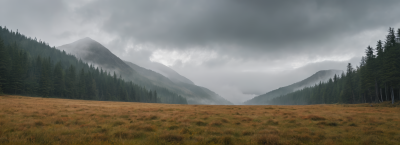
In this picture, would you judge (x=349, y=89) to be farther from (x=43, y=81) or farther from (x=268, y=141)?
(x=43, y=81)

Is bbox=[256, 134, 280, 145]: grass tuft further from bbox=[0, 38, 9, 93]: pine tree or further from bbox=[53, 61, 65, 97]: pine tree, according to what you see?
bbox=[53, 61, 65, 97]: pine tree

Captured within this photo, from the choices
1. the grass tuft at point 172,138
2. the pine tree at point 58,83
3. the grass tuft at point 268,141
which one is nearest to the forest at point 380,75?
the grass tuft at point 268,141

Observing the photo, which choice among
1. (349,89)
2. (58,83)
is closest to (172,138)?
(58,83)

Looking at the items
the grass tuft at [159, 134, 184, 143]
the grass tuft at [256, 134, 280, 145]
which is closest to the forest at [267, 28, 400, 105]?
the grass tuft at [256, 134, 280, 145]

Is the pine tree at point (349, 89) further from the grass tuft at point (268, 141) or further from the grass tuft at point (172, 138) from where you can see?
the grass tuft at point (172, 138)

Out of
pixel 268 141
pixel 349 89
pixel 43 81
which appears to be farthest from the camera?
pixel 349 89

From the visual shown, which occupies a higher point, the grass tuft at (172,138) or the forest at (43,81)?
the forest at (43,81)

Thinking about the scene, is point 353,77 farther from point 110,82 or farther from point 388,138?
point 110,82

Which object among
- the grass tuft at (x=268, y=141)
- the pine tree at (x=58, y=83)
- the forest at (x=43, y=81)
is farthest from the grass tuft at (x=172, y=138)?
the pine tree at (x=58, y=83)

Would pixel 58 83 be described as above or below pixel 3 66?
below

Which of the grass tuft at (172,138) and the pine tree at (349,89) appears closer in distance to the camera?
the grass tuft at (172,138)

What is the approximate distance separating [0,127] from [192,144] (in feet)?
46.8

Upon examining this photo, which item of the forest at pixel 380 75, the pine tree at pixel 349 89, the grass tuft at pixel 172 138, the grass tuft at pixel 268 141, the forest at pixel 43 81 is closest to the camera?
the grass tuft at pixel 268 141

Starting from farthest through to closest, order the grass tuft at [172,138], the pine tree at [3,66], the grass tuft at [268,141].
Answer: the pine tree at [3,66] < the grass tuft at [172,138] < the grass tuft at [268,141]
